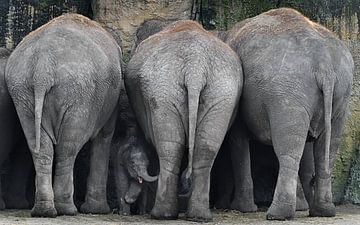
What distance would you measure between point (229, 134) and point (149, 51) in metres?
1.34

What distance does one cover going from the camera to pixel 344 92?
36.1 feet

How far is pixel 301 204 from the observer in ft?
39.1

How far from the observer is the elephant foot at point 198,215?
10336mm

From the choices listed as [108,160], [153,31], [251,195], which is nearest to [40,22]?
[153,31]

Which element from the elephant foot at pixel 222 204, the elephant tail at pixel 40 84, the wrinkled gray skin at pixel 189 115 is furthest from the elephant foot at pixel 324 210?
the elephant tail at pixel 40 84

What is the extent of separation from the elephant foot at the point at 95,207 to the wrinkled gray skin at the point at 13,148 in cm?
71

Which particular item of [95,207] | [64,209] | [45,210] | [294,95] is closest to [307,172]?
[294,95]

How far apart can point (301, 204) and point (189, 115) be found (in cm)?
216

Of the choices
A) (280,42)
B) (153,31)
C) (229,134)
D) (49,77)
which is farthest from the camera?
(153,31)

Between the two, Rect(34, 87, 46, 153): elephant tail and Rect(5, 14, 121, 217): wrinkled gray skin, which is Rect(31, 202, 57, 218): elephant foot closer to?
Rect(5, 14, 121, 217): wrinkled gray skin

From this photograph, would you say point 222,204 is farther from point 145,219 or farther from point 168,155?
point 168,155

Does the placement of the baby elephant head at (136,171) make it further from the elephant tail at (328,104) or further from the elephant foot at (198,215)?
the elephant tail at (328,104)

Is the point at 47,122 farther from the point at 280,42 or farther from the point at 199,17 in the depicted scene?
the point at 199,17

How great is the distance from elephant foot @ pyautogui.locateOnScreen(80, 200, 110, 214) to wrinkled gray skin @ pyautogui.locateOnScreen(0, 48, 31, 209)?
0.71 metres
